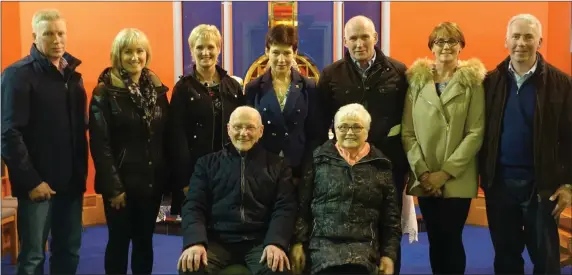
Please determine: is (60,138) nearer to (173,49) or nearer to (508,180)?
(508,180)

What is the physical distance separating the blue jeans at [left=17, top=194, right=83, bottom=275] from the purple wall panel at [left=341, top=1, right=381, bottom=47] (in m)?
3.40

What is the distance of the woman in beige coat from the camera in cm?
267

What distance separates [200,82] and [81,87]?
62 cm

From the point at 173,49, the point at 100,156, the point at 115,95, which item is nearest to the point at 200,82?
the point at 115,95

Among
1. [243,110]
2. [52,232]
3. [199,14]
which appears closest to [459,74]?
[243,110]

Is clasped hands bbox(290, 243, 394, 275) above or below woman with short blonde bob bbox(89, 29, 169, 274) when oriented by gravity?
below

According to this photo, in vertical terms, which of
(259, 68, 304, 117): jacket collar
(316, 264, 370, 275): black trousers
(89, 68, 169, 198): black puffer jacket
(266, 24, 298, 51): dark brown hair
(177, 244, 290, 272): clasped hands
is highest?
(266, 24, 298, 51): dark brown hair

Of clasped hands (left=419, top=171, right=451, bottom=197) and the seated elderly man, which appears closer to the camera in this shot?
the seated elderly man

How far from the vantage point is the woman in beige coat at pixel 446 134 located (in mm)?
2666

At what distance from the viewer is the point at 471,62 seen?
8.83 ft

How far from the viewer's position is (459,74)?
266 cm

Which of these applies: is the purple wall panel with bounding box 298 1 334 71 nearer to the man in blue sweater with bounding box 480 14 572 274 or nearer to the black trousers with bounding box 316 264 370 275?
the man in blue sweater with bounding box 480 14 572 274

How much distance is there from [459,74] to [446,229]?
752mm

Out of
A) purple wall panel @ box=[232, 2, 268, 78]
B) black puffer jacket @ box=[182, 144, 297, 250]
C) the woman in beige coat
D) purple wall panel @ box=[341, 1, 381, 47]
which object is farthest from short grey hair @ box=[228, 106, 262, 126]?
purple wall panel @ box=[341, 1, 381, 47]
